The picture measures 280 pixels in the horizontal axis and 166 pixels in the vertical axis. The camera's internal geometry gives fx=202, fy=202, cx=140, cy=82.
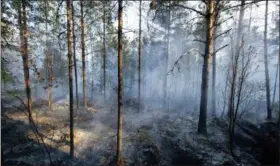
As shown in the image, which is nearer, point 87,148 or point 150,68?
point 87,148

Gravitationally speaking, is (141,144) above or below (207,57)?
below

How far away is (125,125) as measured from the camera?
47.0ft

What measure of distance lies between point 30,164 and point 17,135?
330cm

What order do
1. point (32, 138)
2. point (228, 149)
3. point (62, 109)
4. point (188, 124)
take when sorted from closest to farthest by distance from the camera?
point (228, 149) < point (32, 138) < point (188, 124) < point (62, 109)

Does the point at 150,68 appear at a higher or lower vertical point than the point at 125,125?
higher

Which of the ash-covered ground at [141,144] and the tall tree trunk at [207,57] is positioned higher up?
the tall tree trunk at [207,57]

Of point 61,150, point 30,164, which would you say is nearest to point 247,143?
point 61,150

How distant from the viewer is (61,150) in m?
10.0

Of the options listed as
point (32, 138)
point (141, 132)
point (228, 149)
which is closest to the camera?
point (228, 149)

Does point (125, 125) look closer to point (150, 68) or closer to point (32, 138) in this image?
point (32, 138)

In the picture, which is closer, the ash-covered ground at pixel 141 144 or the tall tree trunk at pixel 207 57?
the ash-covered ground at pixel 141 144

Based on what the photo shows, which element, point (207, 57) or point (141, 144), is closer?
point (141, 144)

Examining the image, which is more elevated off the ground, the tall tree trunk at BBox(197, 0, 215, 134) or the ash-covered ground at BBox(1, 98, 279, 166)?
the tall tree trunk at BBox(197, 0, 215, 134)

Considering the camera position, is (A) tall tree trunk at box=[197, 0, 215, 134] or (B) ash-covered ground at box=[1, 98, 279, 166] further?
(A) tall tree trunk at box=[197, 0, 215, 134]
